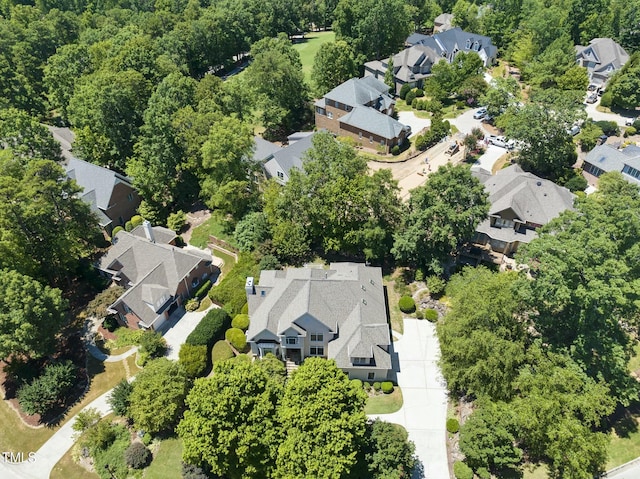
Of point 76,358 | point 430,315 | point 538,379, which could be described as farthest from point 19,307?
point 538,379

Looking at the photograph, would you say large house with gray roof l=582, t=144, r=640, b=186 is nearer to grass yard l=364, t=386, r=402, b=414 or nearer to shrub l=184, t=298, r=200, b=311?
grass yard l=364, t=386, r=402, b=414

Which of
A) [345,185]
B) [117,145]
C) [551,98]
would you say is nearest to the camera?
[345,185]

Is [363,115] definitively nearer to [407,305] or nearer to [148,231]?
[407,305]

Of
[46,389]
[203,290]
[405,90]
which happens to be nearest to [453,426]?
[203,290]

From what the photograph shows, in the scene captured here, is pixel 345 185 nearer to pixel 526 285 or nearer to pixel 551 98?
pixel 526 285

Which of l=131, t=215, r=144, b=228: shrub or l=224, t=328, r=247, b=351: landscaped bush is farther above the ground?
l=224, t=328, r=247, b=351: landscaped bush

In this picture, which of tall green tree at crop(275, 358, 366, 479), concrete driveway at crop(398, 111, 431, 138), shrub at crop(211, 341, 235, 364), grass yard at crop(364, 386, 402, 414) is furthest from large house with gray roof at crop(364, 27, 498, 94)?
tall green tree at crop(275, 358, 366, 479)
